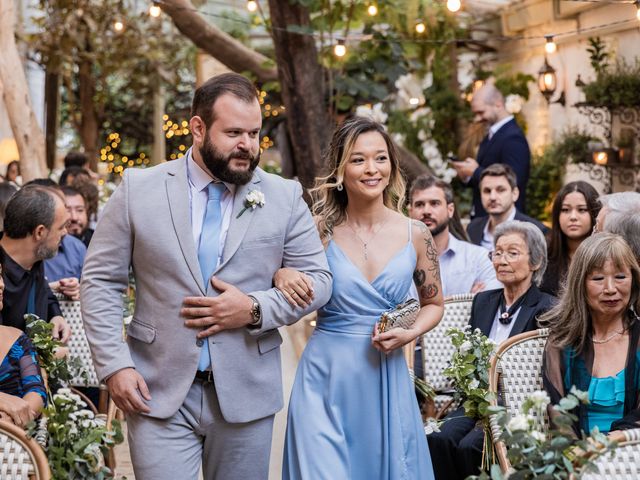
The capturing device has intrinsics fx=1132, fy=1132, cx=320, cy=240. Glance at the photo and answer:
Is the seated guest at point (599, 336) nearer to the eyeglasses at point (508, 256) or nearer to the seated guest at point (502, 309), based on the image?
the seated guest at point (502, 309)

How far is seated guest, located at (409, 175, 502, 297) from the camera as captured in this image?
A: 6.87 m

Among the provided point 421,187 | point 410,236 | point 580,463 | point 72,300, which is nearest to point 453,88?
point 421,187

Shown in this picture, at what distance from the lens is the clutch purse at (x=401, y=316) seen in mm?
4098

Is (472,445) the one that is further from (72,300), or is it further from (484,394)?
(72,300)

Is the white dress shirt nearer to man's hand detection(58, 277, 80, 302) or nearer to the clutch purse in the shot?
the clutch purse

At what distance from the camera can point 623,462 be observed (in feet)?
10.6

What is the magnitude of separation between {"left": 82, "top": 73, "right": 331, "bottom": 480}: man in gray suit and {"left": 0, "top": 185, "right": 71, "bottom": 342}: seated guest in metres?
1.66

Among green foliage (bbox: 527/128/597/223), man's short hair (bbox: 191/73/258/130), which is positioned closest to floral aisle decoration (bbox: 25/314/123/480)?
man's short hair (bbox: 191/73/258/130)

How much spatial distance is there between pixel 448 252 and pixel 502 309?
145cm

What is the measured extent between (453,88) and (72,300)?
34.3 ft

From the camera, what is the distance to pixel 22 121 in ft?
34.7

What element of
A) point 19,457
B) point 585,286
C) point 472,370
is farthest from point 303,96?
point 19,457

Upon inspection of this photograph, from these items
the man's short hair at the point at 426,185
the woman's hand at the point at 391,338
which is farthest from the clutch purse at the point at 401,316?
the man's short hair at the point at 426,185

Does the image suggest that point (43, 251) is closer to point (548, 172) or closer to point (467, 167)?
point (467, 167)
